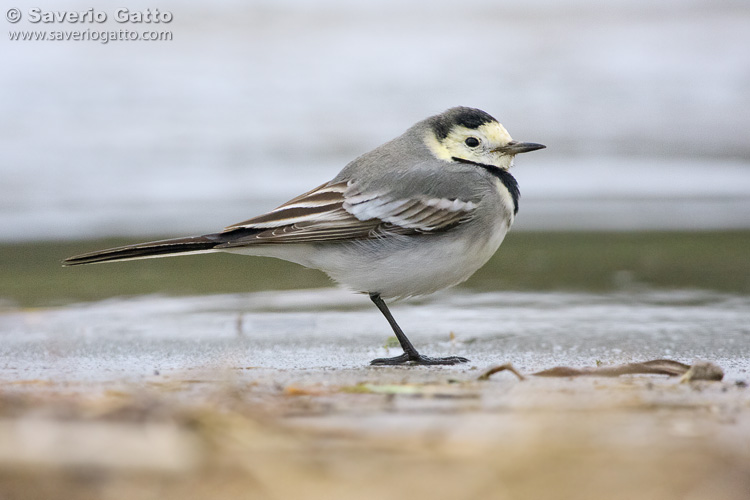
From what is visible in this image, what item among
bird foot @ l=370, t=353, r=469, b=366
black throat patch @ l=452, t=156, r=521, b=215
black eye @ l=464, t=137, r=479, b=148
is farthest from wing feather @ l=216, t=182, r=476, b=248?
bird foot @ l=370, t=353, r=469, b=366

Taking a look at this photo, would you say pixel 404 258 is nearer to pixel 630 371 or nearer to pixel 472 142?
pixel 472 142

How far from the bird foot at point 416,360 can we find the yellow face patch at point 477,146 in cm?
141

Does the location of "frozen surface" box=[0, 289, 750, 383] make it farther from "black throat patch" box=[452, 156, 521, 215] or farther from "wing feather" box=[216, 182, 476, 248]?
"black throat patch" box=[452, 156, 521, 215]

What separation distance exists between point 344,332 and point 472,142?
4.88 ft

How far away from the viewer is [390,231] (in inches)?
230

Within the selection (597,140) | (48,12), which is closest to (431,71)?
(597,140)

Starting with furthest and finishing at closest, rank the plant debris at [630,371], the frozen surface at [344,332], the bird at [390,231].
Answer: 1. the bird at [390,231]
2. the frozen surface at [344,332]
3. the plant debris at [630,371]

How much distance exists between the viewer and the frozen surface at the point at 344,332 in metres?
5.28

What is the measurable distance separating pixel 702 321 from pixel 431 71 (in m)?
10.7

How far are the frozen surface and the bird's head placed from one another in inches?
43.3

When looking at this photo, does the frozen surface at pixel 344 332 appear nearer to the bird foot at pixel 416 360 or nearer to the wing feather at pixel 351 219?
the bird foot at pixel 416 360

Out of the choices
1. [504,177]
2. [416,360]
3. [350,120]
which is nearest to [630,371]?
[416,360]

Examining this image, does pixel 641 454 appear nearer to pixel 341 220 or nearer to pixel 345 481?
pixel 345 481

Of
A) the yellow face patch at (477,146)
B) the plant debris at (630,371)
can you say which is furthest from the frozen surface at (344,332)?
the yellow face patch at (477,146)
